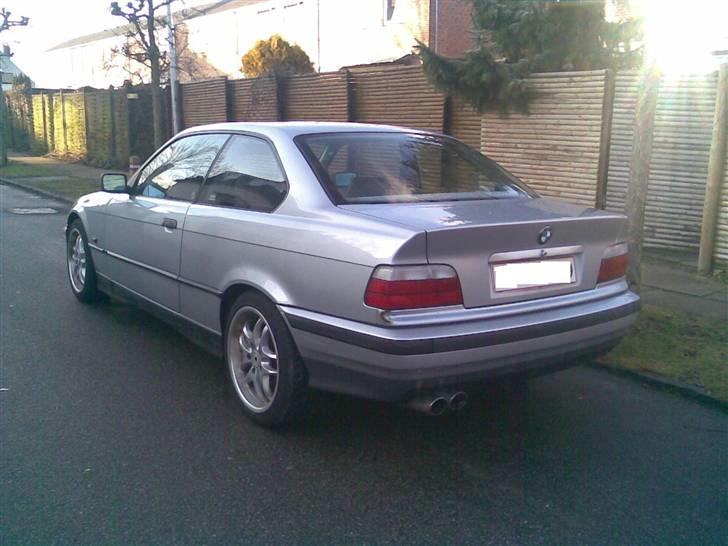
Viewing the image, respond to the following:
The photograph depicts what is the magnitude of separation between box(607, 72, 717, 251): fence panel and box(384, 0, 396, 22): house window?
66.8 feet

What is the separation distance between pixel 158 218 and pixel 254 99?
1223 cm

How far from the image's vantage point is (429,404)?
360 centimetres

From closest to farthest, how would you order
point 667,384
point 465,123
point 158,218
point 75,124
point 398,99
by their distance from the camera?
point 667,384 < point 158,218 < point 465,123 < point 398,99 < point 75,124

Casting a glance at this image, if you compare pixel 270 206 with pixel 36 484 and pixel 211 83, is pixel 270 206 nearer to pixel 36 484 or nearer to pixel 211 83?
pixel 36 484

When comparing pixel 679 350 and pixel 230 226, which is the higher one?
pixel 230 226

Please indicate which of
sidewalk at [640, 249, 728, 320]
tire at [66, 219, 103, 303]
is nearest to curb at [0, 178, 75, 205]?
tire at [66, 219, 103, 303]

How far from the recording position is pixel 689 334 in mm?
6031

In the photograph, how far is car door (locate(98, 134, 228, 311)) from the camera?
506cm

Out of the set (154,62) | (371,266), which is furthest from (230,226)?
(154,62)

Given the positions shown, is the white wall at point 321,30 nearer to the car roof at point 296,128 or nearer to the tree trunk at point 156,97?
the tree trunk at point 156,97

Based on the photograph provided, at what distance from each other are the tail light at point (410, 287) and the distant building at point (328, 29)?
1588cm

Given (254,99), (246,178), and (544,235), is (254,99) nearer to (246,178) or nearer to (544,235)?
(246,178)

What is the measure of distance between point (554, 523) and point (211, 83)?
1711 cm

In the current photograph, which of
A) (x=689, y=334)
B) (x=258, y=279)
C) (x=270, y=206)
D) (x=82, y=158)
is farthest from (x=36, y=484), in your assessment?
(x=82, y=158)
